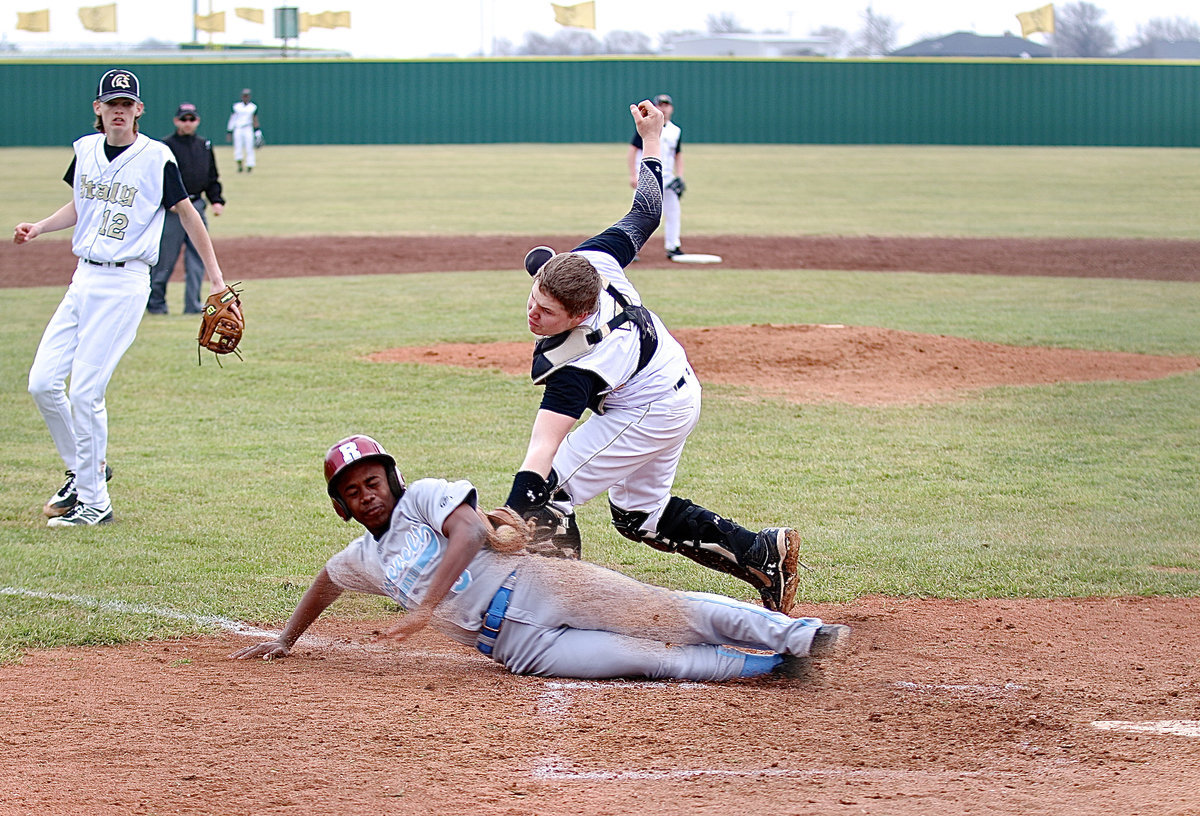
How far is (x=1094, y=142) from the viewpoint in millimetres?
45125

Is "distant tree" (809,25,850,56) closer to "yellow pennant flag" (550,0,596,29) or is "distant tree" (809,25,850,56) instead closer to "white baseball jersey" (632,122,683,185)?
"yellow pennant flag" (550,0,596,29)

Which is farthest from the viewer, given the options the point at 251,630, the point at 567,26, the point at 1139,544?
the point at 567,26

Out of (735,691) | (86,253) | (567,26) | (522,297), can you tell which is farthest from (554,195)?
(567,26)

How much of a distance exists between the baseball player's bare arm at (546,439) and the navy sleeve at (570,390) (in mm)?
27

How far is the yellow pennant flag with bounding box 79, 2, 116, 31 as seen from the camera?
57750 millimetres

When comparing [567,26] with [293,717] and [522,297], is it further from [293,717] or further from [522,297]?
[293,717]

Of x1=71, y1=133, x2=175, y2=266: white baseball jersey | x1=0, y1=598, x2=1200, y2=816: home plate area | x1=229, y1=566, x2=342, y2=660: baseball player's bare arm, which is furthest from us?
x1=71, y1=133, x2=175, y2=266: white baseball jersey

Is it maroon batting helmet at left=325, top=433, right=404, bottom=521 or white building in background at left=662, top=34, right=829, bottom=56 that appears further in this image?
white building in background at left=662, top=34, right=829, bottom=56

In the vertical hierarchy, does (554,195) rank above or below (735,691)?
above

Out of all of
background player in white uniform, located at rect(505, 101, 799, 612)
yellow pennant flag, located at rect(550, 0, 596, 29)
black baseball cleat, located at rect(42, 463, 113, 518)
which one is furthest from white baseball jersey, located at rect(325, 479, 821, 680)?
yellow pennant flag, located at rect(550, 0, 596, 29)

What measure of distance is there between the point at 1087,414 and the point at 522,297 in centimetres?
752

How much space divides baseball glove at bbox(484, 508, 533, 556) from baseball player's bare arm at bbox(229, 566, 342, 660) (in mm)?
659

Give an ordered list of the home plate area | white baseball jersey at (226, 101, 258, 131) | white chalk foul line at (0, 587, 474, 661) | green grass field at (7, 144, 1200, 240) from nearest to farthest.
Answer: the home plate area, white chalk foul line at (0, 587, 474, 661), green grass field at (7, 144, 1200, 240), white baseball jersey at (226, 101, 258, 131)

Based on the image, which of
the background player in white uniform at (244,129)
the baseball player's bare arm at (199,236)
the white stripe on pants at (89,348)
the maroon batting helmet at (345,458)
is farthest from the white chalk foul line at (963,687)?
A: the background player in white uniform at (244,129)
